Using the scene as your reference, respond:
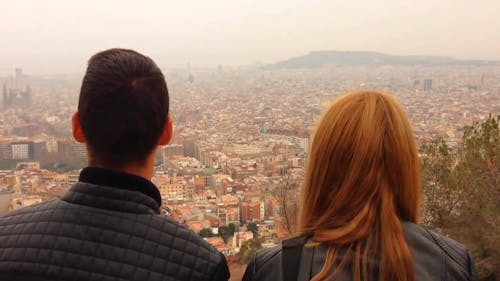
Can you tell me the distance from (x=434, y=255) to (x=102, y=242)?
868mm

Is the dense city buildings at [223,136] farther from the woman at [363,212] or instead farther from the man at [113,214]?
the man at [113,214]

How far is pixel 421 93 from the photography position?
24.7 metres

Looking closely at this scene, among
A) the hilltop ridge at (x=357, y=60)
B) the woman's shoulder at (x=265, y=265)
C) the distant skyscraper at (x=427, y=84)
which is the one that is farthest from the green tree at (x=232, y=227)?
the hilltop ridge at (x=357, y=60)

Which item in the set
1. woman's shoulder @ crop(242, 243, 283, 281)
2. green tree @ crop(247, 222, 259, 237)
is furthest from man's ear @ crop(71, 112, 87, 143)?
green tree @ crop(247, 222, 259, 237)

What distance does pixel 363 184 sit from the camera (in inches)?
57.1

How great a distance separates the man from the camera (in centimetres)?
128

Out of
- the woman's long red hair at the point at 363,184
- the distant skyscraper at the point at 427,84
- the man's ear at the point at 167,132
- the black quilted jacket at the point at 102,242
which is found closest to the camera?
the black quilted jacket at the point at 102,242

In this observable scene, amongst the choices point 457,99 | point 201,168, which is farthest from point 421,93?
point 201,168

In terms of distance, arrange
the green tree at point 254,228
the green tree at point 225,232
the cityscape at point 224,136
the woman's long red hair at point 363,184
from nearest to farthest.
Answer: the woman's long red hair at point 363,184 → the cityscape at point 224,136 → the green tree at point 225,232 → the green tree at point 254,228

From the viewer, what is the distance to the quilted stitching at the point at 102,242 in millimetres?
1270

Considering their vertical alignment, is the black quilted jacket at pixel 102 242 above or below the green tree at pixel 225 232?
above

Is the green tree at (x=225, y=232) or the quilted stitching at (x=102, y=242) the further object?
the green tree at (x=225, y=232)

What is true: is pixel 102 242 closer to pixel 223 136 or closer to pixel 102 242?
pixel 102 242

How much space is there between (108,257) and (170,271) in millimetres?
154
